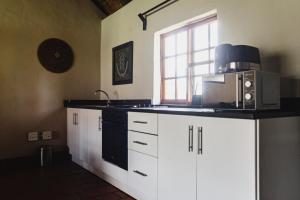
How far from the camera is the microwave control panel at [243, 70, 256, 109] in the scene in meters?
1.52

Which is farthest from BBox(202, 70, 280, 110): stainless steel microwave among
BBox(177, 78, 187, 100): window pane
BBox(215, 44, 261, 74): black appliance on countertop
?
BBox(177, 78, 187, 100): window pane

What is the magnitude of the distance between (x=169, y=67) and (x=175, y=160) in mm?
1541

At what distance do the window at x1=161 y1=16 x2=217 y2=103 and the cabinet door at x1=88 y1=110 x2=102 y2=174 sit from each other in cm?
83

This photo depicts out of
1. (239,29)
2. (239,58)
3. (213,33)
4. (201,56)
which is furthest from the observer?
(201,56)

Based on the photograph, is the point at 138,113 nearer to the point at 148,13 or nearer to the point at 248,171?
the point at 248,171

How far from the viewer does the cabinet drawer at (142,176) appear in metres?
2.08

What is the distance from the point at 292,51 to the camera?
5.78 ft

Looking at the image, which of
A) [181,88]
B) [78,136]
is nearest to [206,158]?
[181,88]

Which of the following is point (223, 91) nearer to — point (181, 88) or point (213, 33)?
point (213, 33)

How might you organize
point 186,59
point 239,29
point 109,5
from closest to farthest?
point 239,29 → point 186,59 → point 109,5

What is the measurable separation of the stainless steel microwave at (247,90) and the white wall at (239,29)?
0.26 metres

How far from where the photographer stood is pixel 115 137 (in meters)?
2.63

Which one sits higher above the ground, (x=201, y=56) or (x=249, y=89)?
(x=201, y=56)

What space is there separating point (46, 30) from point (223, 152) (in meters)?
3.39
